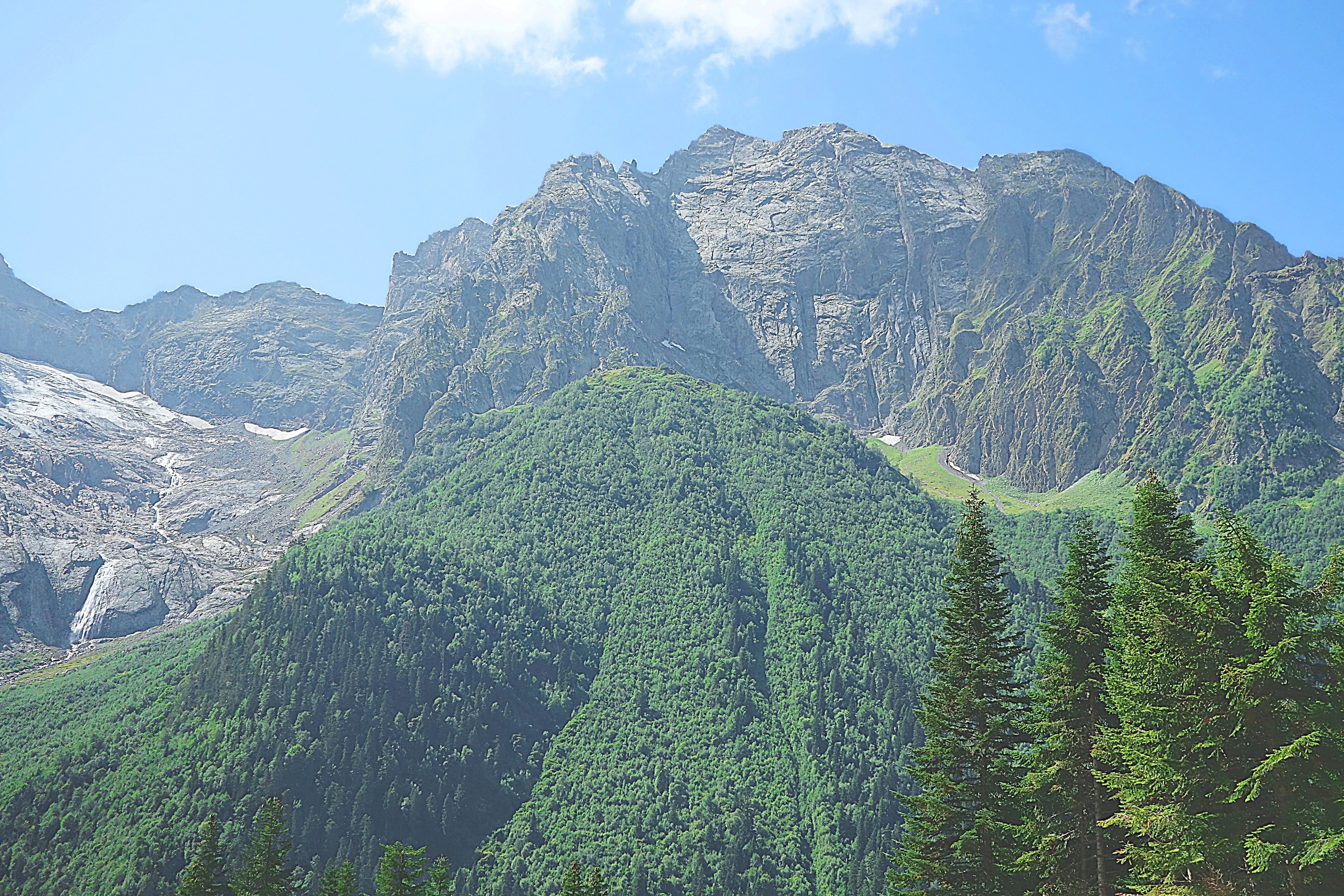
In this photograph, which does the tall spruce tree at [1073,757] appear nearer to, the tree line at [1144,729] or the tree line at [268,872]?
the tree line at [1144,729]

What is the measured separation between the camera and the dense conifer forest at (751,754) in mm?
28000

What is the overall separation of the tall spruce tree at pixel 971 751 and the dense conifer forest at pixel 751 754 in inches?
5.3

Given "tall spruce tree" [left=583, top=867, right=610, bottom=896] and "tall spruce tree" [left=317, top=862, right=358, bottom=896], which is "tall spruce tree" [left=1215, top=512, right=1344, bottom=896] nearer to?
"tall spruce tree" [left=583, top=867, right=610, bottom=896]

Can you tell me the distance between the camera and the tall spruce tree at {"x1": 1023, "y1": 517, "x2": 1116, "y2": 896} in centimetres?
3697

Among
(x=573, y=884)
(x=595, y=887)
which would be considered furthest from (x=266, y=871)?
(x=595, y=887)

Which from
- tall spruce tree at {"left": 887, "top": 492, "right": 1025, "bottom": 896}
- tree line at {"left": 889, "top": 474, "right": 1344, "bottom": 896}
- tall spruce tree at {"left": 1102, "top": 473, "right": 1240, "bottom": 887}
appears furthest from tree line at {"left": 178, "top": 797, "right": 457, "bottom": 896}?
tall spruce tree at {"left": 1102, "top": 473, "right": 1240, "bottom": 887}

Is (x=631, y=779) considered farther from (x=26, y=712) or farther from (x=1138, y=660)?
(x=1138, y=660)

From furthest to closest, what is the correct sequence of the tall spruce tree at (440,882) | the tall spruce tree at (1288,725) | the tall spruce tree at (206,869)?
the tall spruce tree at (440,882) → the tall spruce tree at (206,869) → the tall spruce tree at (1288,725)

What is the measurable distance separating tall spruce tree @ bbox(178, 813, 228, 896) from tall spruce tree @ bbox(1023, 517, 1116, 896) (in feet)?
180

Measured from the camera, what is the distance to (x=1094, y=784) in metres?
37.2

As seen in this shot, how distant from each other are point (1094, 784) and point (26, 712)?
22346 centimetres

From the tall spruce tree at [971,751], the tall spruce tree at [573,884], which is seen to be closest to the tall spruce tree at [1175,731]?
the tall spruce tree at [971,751]

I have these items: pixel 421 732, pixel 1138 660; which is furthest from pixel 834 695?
pixel 1138 660

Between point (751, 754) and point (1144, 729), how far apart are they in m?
152
